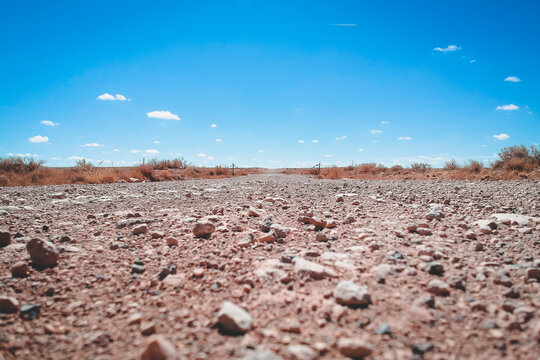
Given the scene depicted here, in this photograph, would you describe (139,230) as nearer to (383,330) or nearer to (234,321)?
(234,321)

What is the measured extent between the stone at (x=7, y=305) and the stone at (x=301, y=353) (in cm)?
148

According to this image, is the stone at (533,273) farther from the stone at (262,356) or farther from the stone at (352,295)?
the stone at (262,356)

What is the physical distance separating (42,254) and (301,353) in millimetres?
1996

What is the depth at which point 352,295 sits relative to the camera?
1393mm

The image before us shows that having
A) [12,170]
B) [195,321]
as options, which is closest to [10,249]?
[195,321]

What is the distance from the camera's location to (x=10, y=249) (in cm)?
226

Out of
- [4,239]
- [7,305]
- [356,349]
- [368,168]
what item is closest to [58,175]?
[4,239]

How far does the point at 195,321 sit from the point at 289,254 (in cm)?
98

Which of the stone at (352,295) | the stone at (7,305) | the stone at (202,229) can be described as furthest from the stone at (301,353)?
the stone at (202,229)

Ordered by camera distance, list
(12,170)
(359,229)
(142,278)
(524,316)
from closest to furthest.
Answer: (524,316) → (142,278) → (359,229) → (12,170)

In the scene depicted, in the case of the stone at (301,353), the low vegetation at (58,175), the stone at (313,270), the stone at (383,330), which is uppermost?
the low vegetation at (58,175)

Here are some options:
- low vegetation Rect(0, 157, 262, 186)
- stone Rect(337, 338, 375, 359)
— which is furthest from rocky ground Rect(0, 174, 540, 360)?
low vegetation Rect(0, 157, 262, 186)

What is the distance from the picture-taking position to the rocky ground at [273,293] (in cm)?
110

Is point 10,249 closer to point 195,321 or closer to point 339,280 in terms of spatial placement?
point 195,321
